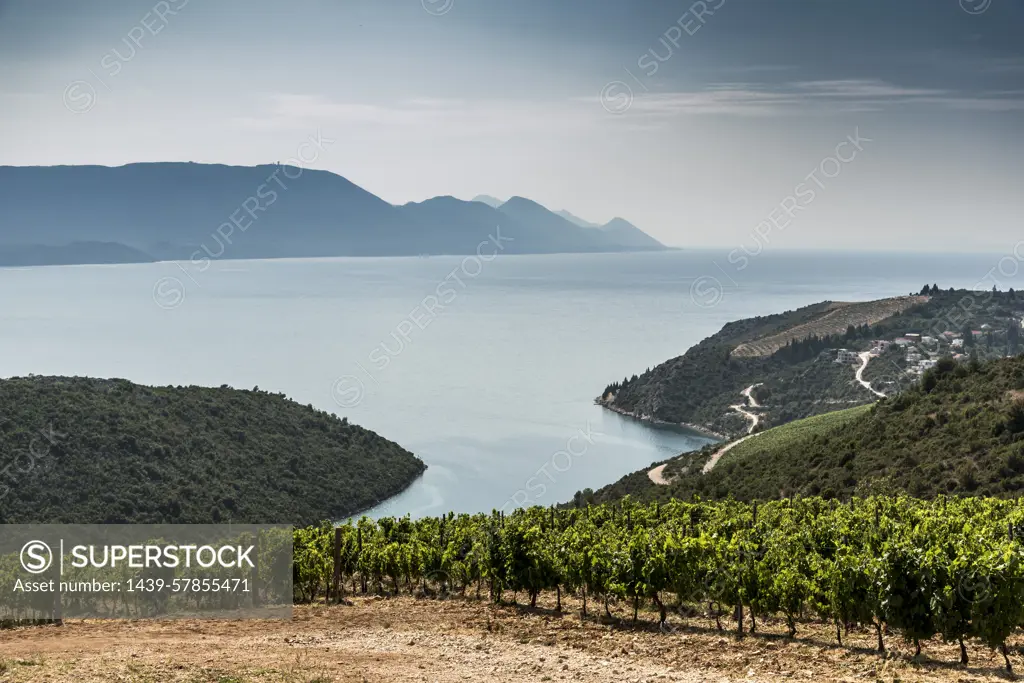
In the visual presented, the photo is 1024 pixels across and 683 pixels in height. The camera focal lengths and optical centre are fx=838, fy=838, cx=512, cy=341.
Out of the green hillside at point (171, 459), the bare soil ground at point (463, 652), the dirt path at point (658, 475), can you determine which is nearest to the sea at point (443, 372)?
the green hillside at point (171, 459)

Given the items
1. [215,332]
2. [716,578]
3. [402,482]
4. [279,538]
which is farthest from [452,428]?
[215,332]

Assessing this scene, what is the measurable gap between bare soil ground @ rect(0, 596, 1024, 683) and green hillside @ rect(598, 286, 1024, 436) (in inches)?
2961

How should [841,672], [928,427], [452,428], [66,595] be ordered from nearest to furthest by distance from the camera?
[841,672], [66,595], [928,427], [452,428]

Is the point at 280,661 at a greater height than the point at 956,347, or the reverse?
the point at 956,347

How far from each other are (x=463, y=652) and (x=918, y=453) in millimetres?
27051

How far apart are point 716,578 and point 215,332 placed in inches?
6810

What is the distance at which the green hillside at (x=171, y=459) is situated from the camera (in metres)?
46.1

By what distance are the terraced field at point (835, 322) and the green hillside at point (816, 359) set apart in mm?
130

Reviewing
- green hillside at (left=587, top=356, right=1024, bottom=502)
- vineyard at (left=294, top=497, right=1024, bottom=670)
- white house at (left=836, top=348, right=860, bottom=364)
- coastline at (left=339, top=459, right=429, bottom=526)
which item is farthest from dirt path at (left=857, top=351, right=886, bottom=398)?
vineyard at (left=294, top=497, right=1024, bottom=670)

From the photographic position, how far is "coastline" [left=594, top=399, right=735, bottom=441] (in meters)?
89.2

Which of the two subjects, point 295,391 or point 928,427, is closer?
point 928,427

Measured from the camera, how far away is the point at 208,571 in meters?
18.3

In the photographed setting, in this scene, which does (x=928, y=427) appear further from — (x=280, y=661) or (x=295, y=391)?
(x=295, y=391)

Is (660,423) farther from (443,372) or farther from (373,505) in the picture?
(373,505)
